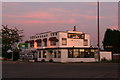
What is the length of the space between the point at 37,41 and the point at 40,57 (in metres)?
5.85

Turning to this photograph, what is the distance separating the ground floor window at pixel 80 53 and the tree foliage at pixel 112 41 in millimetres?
30705

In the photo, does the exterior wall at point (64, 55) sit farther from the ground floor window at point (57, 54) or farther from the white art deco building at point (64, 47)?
the ground floor window at point (57, 54)

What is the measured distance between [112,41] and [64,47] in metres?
36.8

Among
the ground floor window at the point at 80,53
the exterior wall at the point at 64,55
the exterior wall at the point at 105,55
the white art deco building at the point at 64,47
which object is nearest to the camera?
the exterior wall at the point at 64,55

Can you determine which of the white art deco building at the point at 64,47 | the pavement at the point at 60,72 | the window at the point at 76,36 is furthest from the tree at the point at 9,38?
the pavement at the point at 60,72

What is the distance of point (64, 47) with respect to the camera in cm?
5147

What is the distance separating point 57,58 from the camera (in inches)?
2016

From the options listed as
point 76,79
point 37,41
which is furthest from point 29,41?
point 76,79

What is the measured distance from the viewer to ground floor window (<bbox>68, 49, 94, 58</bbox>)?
1984 inches

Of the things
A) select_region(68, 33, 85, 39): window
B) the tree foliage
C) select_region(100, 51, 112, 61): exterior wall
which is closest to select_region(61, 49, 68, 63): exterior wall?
select_region(68, 33, 85, 39): window

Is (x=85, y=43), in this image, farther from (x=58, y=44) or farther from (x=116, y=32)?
(x=116, y=32)

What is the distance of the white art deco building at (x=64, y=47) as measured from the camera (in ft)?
165

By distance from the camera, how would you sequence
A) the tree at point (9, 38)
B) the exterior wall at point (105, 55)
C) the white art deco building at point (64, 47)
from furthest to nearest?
1. the tree at point (9, 38)
2. the exterior wall at point (105, 55)
3. the white art deco building at point (64, 47)

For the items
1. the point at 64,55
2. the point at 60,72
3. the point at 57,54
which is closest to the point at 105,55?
the point at 64,55
